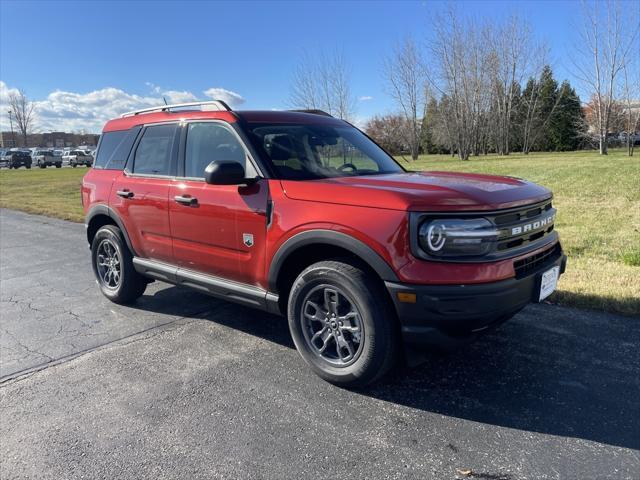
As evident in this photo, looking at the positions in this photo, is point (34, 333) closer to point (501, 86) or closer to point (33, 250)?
point (33, 250)

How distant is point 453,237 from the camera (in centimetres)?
280

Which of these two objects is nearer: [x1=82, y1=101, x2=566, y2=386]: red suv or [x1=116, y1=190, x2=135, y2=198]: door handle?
[x1=82, y1=101, x2=566, y2=386]: red suv

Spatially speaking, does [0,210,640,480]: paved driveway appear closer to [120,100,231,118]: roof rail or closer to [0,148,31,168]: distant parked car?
Result: [120,100,231,118]: roof rail

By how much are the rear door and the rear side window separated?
0.49ft

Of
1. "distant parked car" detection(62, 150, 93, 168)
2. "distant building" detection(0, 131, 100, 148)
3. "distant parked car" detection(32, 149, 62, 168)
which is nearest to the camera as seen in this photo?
"distant parked car" detection(32, 149, 62, 168)

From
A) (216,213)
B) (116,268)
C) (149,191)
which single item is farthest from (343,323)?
(116,268)

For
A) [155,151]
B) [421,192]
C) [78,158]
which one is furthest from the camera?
[78,158]

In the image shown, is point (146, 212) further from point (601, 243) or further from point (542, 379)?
point (601, 243)

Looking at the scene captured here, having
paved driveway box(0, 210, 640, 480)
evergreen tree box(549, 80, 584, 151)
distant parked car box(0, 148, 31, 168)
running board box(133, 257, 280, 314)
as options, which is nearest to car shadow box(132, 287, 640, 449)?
paved driveway box(0, 210, 640, 480)

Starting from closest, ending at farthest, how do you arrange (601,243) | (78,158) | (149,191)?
(149,191) → (601,243) → (78,158)

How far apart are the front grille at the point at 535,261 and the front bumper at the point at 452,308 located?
0.27ft

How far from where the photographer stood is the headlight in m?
2.80

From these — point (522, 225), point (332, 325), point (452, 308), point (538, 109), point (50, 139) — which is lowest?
point (332, 325)

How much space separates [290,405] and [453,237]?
58.5 inches
